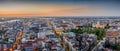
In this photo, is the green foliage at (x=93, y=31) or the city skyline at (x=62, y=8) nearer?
the city skyline at (x=62, y=8)

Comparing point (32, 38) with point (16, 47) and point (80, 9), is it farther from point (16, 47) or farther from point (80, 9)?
point (80, 9)

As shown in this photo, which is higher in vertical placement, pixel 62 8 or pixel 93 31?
pixel 62 8

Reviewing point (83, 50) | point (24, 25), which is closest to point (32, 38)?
point (24, 25)

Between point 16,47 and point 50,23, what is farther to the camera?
point 50,23

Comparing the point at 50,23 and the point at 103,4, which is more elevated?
the point at 103,4

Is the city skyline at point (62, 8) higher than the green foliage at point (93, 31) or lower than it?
higher

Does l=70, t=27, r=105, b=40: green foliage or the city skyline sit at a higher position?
the city skyline

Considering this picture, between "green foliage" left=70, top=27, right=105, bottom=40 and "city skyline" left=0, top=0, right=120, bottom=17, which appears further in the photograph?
"green foliage" left=70, top=27, right=105, bottom=40

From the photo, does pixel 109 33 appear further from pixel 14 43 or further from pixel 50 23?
pixel 14 43

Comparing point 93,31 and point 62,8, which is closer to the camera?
point 62,8

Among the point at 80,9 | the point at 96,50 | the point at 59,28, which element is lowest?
the point at 96,50
